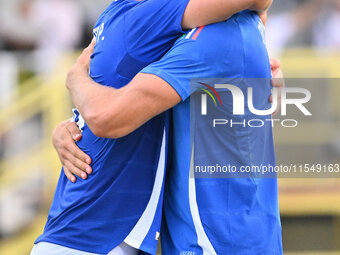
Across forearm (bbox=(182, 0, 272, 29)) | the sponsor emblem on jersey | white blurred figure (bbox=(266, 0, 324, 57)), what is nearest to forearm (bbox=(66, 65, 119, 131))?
the sponsor emblem on jersey

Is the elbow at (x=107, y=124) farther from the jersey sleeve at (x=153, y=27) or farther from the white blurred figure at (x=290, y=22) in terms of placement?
the white blurred figure at (x=290, y=22)

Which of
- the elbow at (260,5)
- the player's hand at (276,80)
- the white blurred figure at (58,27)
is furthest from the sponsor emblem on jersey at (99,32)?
the white blurred figure at (58,27)

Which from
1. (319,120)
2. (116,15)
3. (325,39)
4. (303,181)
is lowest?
(116,15)

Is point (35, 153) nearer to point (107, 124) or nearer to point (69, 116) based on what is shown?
point (69, 116)

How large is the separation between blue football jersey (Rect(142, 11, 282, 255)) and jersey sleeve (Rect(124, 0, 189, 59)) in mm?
71

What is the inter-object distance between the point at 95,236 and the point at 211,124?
562mm

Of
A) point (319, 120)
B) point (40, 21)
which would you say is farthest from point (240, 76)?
point (40, 21)

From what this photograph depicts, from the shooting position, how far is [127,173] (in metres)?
2.13

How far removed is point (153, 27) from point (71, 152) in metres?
0.55

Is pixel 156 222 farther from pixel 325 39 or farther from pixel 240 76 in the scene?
pixel 325 39

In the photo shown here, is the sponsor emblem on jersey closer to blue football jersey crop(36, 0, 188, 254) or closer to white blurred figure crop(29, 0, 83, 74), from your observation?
blue football jersey crop(36, 0, 188, 254)

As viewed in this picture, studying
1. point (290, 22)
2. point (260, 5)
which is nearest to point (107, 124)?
point (260, 5)

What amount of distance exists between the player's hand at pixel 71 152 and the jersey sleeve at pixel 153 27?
39 centimetres

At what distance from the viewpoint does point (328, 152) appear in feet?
17.7
